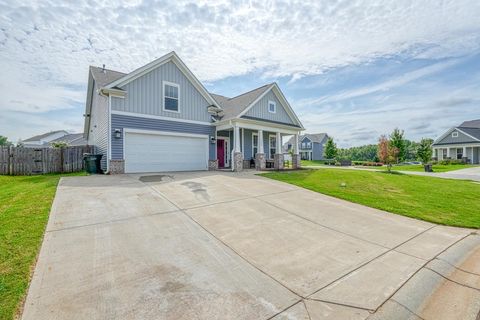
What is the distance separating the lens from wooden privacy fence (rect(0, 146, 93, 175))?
1281 cm

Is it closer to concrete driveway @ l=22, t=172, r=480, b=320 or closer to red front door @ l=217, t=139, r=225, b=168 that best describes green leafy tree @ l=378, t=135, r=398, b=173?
red front door @ l=217, t=139, r=225, b=168

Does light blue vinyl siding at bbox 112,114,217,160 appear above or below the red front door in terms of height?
above

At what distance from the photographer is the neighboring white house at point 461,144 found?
110 feet

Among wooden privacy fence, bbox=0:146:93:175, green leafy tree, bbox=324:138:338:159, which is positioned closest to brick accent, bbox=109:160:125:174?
wooden privacy fence, bbox=0:146:93:175

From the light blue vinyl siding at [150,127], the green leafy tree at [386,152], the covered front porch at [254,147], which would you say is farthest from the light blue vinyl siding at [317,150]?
the light blue vinyl siding at [150,127]

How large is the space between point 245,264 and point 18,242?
3.67m

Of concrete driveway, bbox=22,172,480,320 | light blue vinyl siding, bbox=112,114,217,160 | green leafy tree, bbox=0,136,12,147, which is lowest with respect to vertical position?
concrete driveway, bbox=22,172,480,320

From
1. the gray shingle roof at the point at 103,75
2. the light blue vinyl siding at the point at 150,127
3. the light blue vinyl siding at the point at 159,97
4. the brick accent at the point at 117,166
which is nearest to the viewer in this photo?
the brick accent at the point at 117,166

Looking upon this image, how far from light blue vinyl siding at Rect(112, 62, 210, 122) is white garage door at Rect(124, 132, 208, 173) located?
1.34 meters

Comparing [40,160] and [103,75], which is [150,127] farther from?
[40,160]

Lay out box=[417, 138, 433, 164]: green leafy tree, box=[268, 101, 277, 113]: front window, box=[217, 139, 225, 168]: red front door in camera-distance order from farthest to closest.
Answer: box=[417, 138, 433, 164]: green leafy tree → box=[217, 139, 225, 168]: red front door → box=[268, 101, 277, 113]: front window

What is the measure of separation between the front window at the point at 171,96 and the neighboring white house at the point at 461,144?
4228 cm

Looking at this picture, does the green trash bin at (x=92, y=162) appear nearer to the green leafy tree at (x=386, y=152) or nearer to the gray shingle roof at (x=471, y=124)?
the green leafy tree at (x=386, y=152)

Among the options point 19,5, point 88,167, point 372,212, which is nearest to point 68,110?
point 88,167
